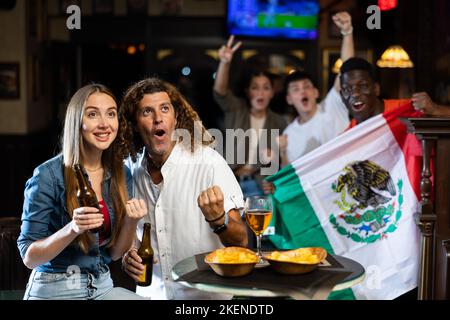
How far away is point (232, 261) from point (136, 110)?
35.0 inches

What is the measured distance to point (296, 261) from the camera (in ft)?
5.90

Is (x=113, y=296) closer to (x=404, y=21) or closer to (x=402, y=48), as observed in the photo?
(x=402, y=48)

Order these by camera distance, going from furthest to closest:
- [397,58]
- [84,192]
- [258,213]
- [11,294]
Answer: [397,58]
[11,294]
[84,192]
[258,213]

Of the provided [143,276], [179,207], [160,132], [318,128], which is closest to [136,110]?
[160,132]

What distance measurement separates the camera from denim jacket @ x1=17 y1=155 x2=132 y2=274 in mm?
2061

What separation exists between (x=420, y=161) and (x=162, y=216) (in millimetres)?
1282

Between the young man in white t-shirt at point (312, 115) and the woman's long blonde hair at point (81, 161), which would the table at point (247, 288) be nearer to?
the woman's long blonde hair at point (81, 161)

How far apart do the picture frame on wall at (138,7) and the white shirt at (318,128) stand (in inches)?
132

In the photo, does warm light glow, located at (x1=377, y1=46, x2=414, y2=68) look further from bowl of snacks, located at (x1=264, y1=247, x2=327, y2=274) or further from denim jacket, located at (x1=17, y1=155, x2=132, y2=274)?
bowl of snacks, located at (x1=264, y1=247, x2=327, y2=274)

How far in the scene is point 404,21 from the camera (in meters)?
6.04

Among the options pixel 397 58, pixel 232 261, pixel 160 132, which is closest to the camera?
pixel 232 261

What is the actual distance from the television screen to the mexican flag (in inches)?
133

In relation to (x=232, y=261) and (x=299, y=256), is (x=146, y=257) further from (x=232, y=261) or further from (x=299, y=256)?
(x=299, y=256)

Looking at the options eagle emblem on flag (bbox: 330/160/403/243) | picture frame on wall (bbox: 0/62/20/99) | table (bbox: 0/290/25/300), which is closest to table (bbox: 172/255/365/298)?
table (bbox: 0/290/25/300)
